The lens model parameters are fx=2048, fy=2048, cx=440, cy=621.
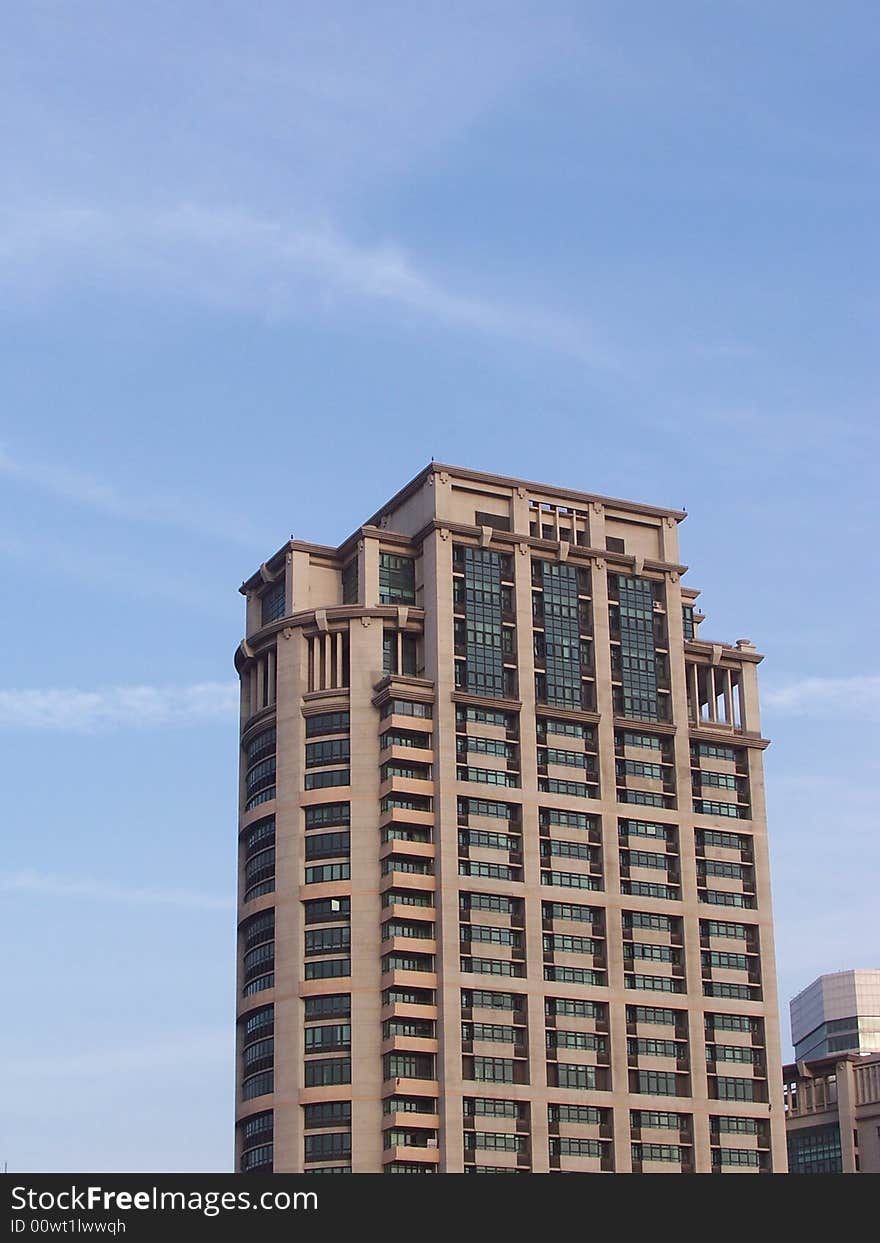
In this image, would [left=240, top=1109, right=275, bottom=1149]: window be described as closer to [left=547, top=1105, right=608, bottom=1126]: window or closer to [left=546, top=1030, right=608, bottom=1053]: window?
[left=547, top=1105, right=608, bottom=1126]: window

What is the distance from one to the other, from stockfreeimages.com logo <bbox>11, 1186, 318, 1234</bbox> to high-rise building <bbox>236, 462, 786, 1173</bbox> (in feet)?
226

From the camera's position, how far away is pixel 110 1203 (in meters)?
77.2

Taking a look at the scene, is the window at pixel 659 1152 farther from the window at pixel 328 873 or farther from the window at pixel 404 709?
the window at pixel 404 709

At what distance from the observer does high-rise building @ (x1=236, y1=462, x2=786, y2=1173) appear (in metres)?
150

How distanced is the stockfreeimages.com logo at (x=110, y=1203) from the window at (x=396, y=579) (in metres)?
91.2

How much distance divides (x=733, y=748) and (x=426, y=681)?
28418 mm

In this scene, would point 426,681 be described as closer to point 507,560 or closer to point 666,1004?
point 507,560

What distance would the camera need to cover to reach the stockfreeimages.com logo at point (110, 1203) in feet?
252

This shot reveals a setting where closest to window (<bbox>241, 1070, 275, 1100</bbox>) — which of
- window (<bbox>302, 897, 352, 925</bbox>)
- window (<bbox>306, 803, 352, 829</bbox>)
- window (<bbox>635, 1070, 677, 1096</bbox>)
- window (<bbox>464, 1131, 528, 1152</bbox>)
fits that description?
window (<bbox>302, 897, 352, 925</bbox>)

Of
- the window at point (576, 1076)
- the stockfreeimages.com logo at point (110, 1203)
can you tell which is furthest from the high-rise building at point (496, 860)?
the stockfreeimages.com logo at point (110, 1203)

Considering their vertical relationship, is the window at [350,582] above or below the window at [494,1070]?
above

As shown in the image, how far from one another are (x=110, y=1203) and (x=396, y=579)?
308ft

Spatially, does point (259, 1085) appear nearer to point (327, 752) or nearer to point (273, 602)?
point (327, 752)

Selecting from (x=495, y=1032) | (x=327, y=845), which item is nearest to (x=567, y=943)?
(x=495, y=1032)
